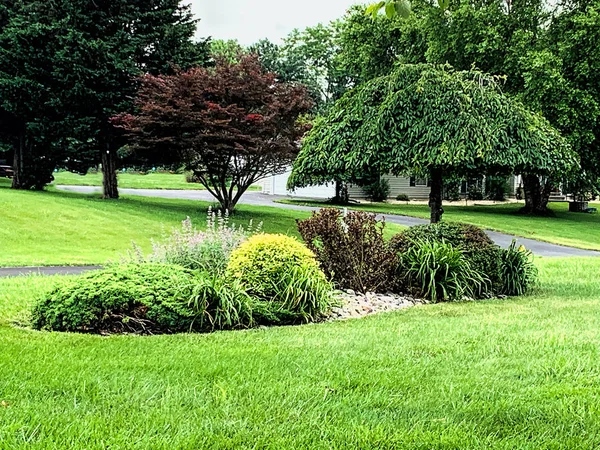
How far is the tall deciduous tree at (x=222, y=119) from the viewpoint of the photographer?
56.5ft

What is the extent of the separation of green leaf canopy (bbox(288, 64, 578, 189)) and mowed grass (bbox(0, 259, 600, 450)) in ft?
11.9

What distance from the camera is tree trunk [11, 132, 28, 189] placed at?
23.6 meters

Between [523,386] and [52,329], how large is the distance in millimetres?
4058

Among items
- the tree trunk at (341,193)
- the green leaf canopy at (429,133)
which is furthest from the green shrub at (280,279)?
the tree trunk at (341,193)

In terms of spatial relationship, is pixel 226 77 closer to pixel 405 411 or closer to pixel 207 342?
pixel 207 342

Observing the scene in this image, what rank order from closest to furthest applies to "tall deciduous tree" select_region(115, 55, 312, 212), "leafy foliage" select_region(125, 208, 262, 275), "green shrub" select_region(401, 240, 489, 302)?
"leafy foliage" select_region(125, 208, 262, 275) → "green shrub" select_region(401, 240, 489, 302) → "tall deciduous tree" select_region(115, 55, 312, 212)

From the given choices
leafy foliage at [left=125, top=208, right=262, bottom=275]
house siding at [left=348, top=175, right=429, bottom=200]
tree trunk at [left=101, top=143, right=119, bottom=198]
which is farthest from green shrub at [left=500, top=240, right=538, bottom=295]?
house siding at [left=348, top=175, right=429, bottom=200]

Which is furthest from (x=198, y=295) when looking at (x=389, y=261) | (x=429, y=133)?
(x=429, y=133)

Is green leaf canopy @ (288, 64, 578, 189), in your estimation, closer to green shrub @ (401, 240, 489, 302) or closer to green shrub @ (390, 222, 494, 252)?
green shrub @ (390, 222, 494, 252)

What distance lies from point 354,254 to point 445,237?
1.61 meters

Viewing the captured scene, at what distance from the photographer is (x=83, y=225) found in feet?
52.9

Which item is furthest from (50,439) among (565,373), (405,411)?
(565,373)

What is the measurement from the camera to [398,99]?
9.00 metres

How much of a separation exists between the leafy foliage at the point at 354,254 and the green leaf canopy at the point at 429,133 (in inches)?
48.6
